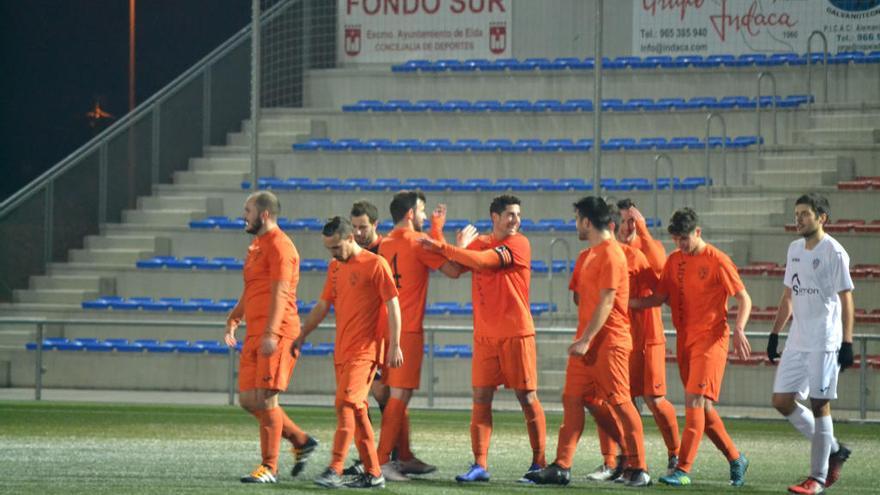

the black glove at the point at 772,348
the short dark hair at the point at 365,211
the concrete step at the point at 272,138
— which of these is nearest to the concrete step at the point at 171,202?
the concrete step at the point at 272,138

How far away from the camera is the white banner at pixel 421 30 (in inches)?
890

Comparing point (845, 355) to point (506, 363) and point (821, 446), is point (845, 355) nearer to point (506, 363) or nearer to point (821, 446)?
point (821, 446)

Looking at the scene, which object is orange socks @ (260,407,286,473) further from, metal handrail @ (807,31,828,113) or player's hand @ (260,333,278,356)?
metal handrail @ (807,31,828,113)

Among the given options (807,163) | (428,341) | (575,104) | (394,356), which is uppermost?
(575,104)

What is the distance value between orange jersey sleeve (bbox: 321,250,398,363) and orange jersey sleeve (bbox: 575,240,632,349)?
4.18 ft

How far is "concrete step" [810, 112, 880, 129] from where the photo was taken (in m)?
20.1

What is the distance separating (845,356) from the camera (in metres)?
9.48

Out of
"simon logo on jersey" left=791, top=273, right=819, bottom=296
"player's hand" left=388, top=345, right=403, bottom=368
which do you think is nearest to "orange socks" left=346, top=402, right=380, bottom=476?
"player's hand" left=388, top=345, right=403, bottom=368

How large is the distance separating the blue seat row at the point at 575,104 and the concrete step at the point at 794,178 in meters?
0.96

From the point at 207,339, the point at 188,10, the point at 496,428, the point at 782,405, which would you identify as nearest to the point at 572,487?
the point at 782,405

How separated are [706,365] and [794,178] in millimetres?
9970

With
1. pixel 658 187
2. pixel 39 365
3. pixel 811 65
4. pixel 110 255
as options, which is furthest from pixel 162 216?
pixel 811 65

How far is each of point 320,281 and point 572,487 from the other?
9.67 m

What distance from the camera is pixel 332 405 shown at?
16.5 m
